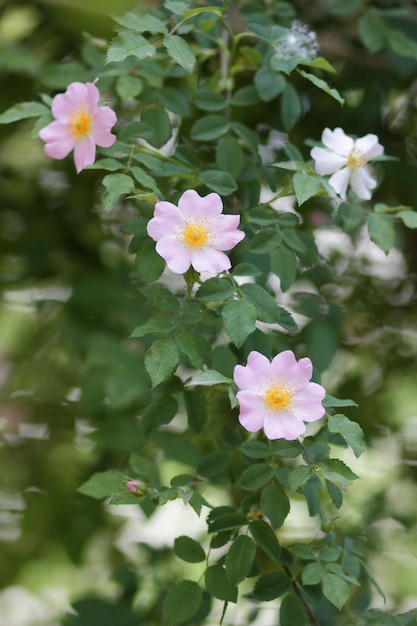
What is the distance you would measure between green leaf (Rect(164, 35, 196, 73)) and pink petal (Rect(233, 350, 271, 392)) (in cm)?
27

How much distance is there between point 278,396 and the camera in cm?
67

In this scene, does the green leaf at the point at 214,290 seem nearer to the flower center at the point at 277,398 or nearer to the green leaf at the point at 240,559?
the flower center at the point at 277,398

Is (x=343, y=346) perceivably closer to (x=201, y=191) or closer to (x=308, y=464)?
(x=201, y=191)

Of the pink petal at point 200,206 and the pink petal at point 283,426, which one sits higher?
the pink petal at point 200,206

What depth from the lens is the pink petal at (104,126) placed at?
79cm

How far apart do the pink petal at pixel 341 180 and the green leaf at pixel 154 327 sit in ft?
0.81

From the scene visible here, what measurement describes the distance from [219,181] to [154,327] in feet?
0.62

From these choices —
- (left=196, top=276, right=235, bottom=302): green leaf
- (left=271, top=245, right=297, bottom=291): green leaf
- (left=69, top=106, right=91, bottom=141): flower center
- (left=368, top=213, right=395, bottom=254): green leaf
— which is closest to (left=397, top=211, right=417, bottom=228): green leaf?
(left=368, top=213, right=395, bottom=254): green leaf

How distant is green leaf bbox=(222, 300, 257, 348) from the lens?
69cm

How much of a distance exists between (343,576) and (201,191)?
1.38 ft

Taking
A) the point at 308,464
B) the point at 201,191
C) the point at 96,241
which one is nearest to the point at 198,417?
the point at 308,464

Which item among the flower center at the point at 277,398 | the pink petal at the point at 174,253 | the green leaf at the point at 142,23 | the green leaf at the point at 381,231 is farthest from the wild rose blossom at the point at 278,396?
the green leaf at the point at 142,23

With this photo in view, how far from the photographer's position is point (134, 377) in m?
1.11

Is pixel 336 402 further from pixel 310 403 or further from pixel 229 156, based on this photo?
pixel 229 156
